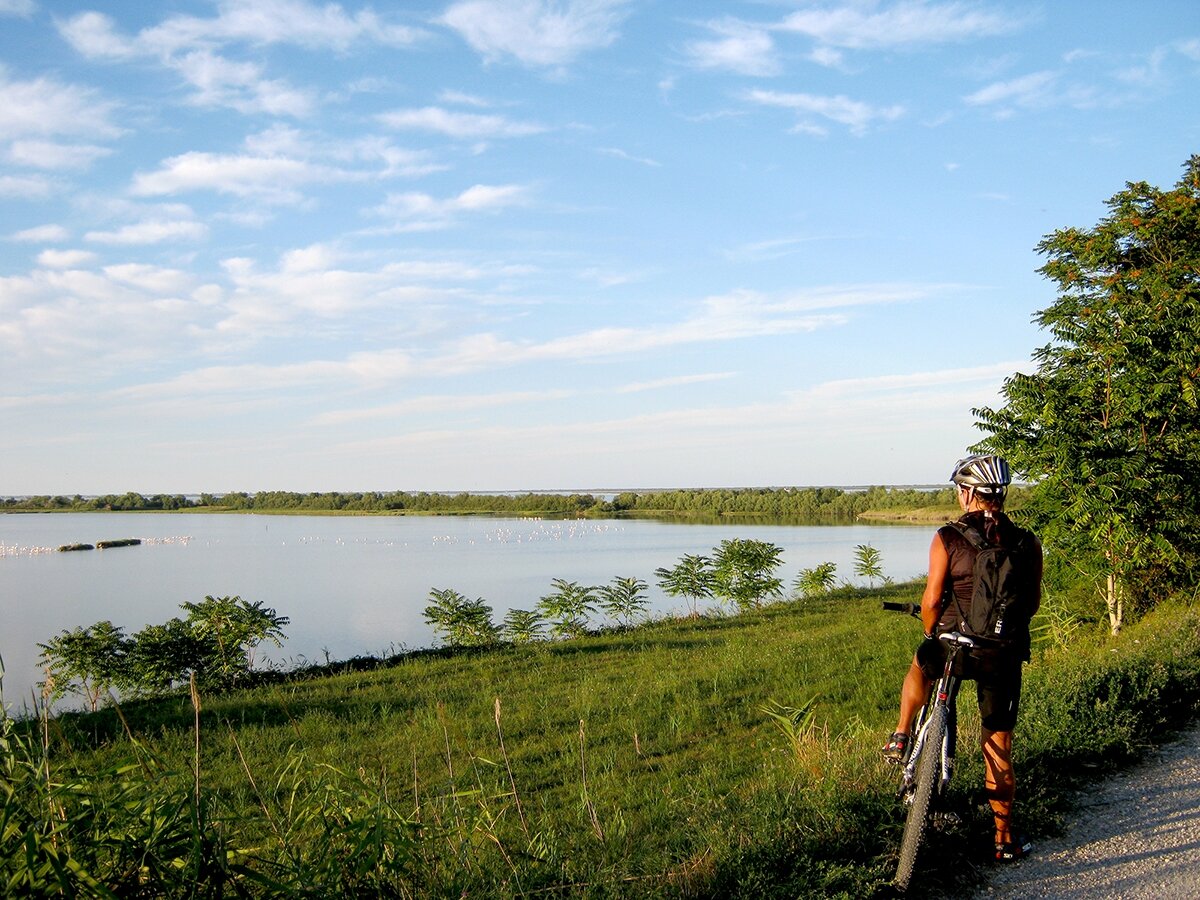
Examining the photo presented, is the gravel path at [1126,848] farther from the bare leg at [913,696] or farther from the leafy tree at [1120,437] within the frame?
the leafy tree at [1120,437]

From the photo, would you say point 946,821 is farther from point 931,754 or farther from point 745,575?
point 745,575

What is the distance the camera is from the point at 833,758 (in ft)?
16.5

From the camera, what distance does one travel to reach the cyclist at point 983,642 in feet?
12.8

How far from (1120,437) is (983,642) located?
7054 millimetres

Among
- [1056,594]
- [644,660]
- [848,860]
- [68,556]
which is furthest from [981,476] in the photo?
[68,556]

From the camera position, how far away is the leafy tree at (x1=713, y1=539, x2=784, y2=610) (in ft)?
75.0

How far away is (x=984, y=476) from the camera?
4.05 metres

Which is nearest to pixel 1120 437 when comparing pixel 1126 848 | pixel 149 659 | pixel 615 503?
pixel 1126 848

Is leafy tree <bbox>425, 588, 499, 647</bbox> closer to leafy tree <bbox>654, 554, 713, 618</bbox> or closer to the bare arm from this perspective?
leafy tree <bbox>654, 554, 713, 618</bbox>

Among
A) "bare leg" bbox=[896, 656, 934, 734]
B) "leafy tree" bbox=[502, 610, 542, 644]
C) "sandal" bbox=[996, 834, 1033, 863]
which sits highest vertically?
"bare leg" bbox=[896, 656, 934, 734]

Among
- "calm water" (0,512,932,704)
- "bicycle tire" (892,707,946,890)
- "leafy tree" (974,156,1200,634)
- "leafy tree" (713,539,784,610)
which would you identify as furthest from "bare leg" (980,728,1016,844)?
"leafy tree" (713,539,784,610)

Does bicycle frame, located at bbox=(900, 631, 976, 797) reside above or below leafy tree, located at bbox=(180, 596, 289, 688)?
above

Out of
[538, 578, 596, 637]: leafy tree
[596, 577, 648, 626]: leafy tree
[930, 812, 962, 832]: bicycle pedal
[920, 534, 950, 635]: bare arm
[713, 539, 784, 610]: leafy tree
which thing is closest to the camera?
[920, 534, 950, 635]: bare arm

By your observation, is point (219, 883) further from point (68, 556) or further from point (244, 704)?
point (68, 556)
